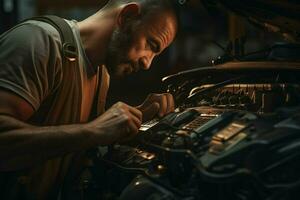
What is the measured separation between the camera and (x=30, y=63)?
234 cm

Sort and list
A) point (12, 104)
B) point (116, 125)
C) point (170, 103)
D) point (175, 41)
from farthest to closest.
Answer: point (175, 41), point (170, 103), point (116, 125), point (12, 104)

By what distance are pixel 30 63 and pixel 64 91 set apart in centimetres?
27

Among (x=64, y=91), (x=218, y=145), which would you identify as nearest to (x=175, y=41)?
(x=64, y=91)

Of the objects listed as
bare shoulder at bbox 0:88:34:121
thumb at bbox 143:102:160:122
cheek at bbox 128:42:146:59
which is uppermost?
cheek at bbox 128:42:146:59

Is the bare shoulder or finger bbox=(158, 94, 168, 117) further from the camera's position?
finger bbox=(158, 94, 168, 117)

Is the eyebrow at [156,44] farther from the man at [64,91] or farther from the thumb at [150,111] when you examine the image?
the thumb at [150,111]

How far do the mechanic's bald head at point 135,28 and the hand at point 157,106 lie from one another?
0.20 m

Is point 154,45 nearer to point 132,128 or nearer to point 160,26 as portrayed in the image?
point 160,26

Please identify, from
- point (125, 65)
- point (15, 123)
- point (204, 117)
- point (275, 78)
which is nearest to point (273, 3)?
point (275, 78)

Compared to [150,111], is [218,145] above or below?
above

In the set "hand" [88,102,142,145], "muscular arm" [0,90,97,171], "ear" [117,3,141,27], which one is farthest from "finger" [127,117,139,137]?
"ear" [117,3,141,27]

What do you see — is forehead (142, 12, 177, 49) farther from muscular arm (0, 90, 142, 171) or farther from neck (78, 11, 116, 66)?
muscular arm (0, 90, 142, 171)

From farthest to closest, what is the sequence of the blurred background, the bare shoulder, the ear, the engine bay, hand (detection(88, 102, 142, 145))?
the blurred background, the ear, hand (detection(88, 102, 142, 145)), the bare shoulder, the engine bay

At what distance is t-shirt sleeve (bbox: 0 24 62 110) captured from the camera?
7.58ft
